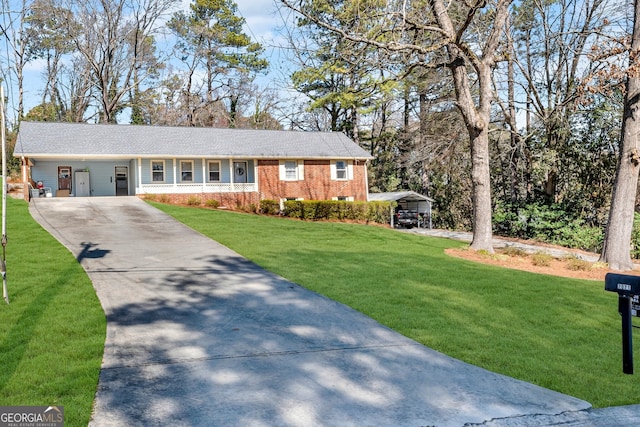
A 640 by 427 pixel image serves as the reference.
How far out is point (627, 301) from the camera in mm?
5164

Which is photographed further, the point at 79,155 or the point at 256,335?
the point at 79,155

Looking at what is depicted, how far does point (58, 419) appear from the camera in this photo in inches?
149

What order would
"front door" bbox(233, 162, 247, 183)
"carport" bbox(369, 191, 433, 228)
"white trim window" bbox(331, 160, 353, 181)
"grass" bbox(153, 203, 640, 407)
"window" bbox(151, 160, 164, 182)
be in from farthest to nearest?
"white trim window" bbox(331, 160, 353, 181) → "front door" bbox(233, 162, 247, 183) → "carport" bbox(369, 191, 433, 228) → "window" bbox(151, 160, 164, 182) → "grass" bbox(153, 203, 640, 407)

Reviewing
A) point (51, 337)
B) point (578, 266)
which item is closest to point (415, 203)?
point (578, 266)

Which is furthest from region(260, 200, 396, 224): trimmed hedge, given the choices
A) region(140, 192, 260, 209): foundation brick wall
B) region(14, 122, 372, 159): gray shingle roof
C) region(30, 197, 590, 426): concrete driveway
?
region(30, 197, 590, 426): concrete driveway

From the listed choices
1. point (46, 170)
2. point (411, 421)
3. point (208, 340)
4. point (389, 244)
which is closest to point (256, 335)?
point (208, 340)

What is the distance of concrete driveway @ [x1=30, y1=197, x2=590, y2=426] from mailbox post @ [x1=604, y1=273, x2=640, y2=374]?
1123mm

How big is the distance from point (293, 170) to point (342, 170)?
123 inches

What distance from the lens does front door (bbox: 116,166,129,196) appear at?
28.0 meters

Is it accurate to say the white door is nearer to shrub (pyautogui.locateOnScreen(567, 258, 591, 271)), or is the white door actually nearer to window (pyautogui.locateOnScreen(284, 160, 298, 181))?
window (pyautogui.locateOnScreen(284, 160, 298, 181))

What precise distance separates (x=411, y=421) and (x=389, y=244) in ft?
38.0

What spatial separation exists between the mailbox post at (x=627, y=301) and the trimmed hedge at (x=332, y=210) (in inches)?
749

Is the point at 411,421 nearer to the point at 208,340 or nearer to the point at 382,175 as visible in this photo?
the point at 208,340

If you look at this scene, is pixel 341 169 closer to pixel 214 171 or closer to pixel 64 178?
pixel 214 171
